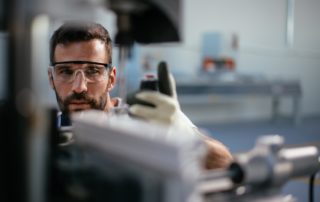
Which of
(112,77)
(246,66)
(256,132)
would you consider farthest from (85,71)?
(246,66)

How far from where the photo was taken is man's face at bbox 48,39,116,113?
0.86 m

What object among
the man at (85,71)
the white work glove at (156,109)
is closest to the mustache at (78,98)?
the man at (85,71)

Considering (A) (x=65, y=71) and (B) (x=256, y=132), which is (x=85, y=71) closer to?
(A) (x=65, y=71)

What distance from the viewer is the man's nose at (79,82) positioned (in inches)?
34.9

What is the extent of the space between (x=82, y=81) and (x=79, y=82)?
18 millimetres

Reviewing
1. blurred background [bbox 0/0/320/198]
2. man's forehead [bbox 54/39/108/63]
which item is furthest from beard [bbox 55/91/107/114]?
blurred background [bbox 0/0/320/198]

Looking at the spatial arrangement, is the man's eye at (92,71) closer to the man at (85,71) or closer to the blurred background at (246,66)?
the man at (85,71)

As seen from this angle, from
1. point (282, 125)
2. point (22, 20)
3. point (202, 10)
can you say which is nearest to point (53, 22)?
point (22, 20)

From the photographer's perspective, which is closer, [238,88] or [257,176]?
[257,176]

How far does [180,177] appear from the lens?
34cm

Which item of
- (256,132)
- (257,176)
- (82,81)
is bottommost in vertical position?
(256,132)

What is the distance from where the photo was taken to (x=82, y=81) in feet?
3.01

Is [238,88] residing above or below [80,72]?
below

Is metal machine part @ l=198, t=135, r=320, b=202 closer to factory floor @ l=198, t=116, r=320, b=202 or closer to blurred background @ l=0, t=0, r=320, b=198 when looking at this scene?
factory floor @ l=198, t=116, r=320, b=202
